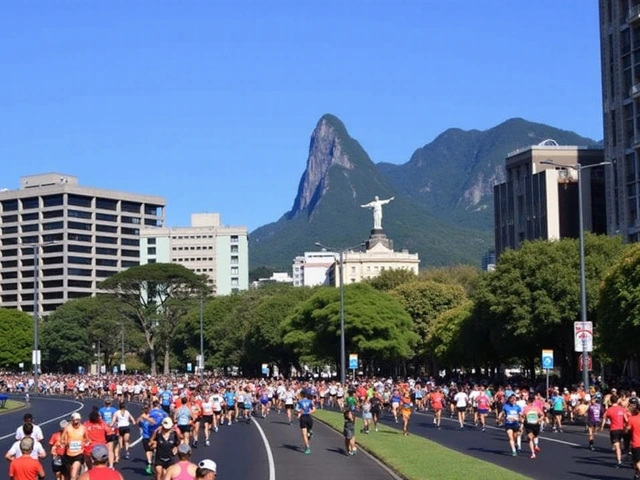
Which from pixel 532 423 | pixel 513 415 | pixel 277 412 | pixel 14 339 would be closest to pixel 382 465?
pixel 532 423

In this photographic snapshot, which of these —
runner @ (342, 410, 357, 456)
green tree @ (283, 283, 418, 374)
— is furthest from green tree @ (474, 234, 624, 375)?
runner @ (342, 410, 357, 456)

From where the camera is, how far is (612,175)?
297ft

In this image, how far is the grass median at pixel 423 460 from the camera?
23.1 m

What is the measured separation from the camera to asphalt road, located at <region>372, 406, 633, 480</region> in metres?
24.8

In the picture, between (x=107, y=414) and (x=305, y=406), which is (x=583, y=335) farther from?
(x=107, y=414)

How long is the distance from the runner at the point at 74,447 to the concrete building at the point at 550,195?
8975cm

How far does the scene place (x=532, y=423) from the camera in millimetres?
29828

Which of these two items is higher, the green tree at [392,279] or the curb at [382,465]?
the green tree at [392,279]

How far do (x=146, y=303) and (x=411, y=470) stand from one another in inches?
4365

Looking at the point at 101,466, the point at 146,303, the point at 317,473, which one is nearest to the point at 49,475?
the point at 317,473

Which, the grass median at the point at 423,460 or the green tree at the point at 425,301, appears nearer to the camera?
the grass median at the point at 423,460

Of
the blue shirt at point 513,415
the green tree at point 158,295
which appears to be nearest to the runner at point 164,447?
the blue shirt at point 513,415

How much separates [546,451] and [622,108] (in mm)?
59715

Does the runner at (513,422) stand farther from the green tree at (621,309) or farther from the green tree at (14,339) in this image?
the green tree at (14,339)
